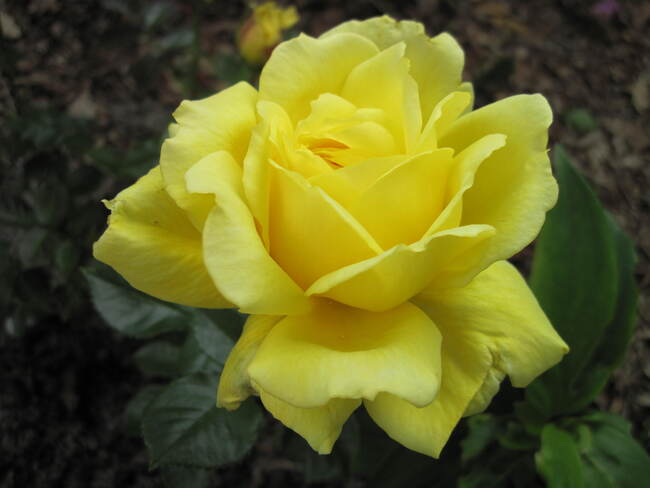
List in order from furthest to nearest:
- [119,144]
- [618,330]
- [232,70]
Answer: [119,144], [232,70], [618,330]

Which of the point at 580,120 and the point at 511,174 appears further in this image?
the point at 580,120

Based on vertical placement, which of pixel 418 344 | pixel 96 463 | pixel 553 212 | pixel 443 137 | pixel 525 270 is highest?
pixel 443 137

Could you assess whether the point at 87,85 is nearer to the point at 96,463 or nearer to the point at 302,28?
the point at 302,28

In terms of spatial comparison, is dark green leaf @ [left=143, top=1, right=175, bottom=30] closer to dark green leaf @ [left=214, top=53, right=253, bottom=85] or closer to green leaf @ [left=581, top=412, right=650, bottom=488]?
dark green leaf @ [left=214, top=53, right=253, bottom=85]

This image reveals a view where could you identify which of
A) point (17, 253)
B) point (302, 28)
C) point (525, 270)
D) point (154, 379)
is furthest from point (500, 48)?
point (17, 253)

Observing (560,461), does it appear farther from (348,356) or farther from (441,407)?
(348,356)

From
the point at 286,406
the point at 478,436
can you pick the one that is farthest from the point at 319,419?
the point at 478,436

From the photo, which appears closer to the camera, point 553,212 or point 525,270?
point 553,212
